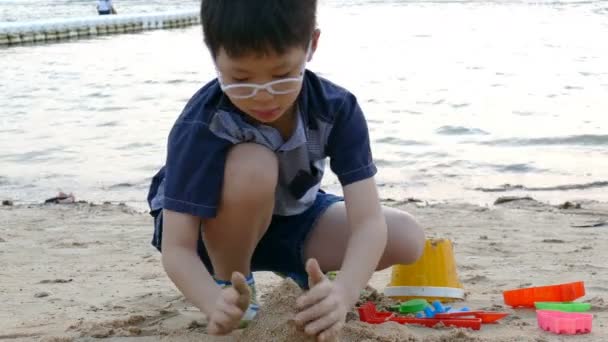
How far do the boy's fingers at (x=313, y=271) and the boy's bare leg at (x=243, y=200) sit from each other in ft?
1.33

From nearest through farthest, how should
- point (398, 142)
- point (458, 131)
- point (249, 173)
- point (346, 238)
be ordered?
point (249, 173) < point (346, 238) < point (398, 142) < point (458, 131)

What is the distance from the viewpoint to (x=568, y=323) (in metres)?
2.37

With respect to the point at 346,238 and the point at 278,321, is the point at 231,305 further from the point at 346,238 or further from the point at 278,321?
the point at 346,238

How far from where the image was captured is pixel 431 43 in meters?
15.4

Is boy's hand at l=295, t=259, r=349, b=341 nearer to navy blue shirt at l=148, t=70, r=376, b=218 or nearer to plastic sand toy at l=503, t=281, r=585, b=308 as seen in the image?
navy blue shirt at l=148, t=70, r=376, b=218

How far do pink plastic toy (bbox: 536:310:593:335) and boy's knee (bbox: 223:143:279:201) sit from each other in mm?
843

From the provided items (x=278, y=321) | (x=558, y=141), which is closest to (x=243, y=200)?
(x=278, y=321)

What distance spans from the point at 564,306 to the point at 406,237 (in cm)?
51

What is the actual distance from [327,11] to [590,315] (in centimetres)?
2623

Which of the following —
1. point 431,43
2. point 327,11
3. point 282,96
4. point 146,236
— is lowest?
point 327,11

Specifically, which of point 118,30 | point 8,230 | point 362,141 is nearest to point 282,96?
point 362,141

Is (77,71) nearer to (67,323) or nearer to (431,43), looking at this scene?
(431,43)

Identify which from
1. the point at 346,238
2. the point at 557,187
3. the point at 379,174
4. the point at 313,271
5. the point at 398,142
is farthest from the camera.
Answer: the point at 398,142

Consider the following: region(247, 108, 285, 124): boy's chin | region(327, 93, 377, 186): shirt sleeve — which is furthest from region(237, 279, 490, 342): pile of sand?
region(247, 108, 285, 124): boy's chin
